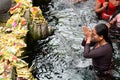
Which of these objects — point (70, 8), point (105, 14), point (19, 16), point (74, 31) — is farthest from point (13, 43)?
point (70, 8)

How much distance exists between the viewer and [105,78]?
5539 mm

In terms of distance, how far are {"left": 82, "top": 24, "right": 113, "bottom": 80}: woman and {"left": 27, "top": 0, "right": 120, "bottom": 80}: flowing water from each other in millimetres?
365

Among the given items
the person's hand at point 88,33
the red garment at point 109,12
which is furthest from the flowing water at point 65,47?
the person's hand at point 88,33

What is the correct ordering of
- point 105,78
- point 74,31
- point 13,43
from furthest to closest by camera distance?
point 74,31 < point 105,78 < point 13,43

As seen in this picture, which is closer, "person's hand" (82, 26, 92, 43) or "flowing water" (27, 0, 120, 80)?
"person's hand" (82, 26, 92, 43)

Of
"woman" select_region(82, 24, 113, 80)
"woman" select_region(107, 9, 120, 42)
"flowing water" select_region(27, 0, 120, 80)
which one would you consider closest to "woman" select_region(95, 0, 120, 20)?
"flowing water" select_region(27, 0, 120, 80)

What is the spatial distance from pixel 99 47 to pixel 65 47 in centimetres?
163

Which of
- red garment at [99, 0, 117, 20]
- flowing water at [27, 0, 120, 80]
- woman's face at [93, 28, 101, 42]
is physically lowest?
flowing water at [27, 0, 120, 80]

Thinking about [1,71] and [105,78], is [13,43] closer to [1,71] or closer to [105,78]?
[1,71]

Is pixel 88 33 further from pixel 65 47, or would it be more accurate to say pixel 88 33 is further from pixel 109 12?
pixel 109 12

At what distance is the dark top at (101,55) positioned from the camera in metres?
5.19

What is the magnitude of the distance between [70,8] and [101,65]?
3.44 metres

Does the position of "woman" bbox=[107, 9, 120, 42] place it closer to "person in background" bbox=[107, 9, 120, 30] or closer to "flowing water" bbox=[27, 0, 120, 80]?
"person in background" bbox=[107, 9, 120, 30]

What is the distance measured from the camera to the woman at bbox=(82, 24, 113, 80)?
16.7 ft
